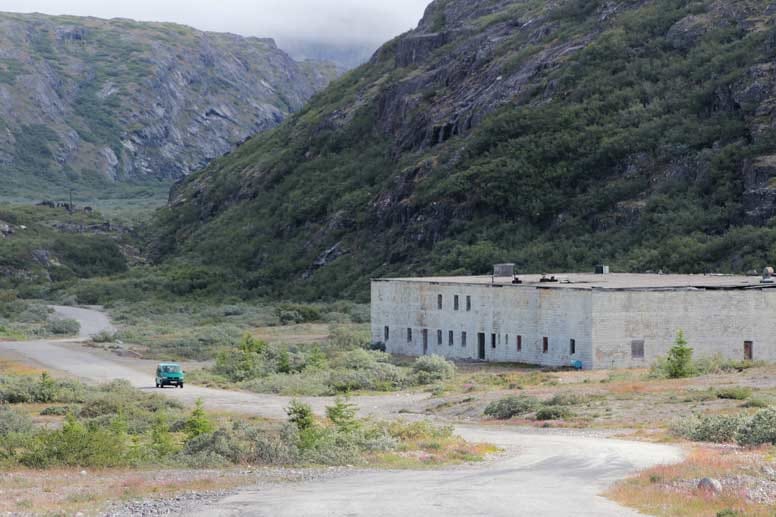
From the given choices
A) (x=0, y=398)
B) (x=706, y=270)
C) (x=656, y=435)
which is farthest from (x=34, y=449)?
(x=706, y=270)

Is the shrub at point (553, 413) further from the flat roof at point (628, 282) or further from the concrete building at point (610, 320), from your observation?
the flat roof at point (628, 282)

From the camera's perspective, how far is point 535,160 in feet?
421

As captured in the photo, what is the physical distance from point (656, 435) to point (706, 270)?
5959 cm

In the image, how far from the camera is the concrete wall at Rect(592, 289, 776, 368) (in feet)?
201

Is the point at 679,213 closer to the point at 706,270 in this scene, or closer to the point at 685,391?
the point at 706,270

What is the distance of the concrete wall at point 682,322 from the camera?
61156 mm

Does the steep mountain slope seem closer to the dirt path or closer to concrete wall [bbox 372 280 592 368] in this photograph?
concrete wall [bbox 372 280 592 368]

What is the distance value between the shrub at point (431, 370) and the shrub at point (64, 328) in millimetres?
45037

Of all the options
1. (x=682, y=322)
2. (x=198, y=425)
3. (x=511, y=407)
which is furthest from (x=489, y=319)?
(x=198, y=425)

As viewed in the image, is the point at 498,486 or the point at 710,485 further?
the point at 498,486

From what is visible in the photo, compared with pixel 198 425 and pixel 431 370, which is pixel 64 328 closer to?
pixel 431 370

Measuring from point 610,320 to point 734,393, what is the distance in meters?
16.4

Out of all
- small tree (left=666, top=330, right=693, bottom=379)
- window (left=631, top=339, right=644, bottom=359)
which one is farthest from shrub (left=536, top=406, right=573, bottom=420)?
window (left=631, top=339, right=644, bottom=359)

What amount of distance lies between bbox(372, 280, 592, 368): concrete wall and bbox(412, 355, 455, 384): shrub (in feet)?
14.4
